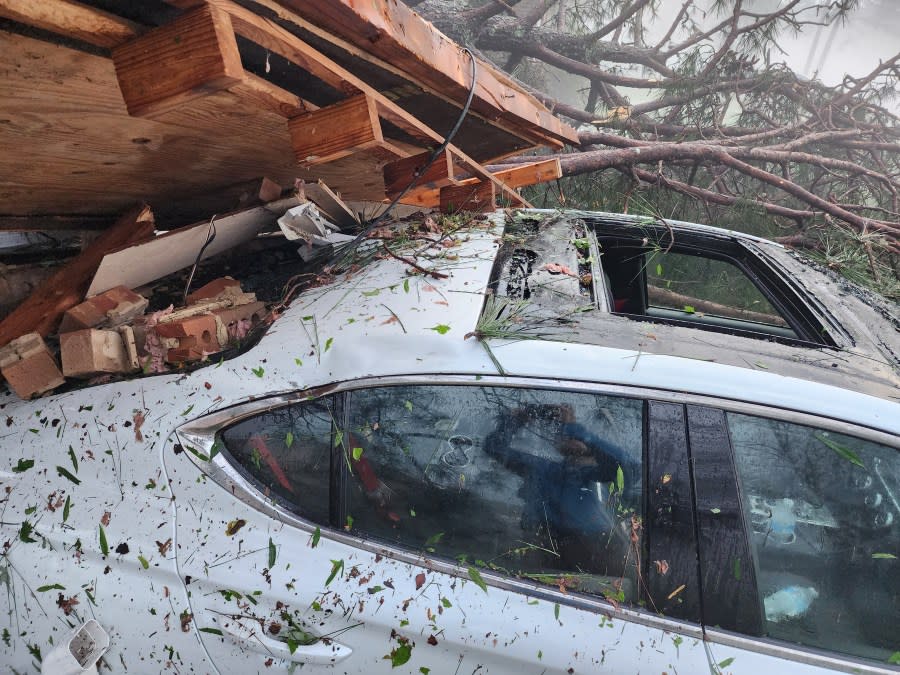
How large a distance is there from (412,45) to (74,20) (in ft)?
3.05

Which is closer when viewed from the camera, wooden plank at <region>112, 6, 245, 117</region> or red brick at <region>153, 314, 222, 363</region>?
wooden plank at <region>112, 6, 245, 117</region>

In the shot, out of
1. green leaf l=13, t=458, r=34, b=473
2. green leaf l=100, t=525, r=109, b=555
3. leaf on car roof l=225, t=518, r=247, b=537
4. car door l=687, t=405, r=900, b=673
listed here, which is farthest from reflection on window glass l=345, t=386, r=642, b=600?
green leaf l=13, t=458, r=34, b=473

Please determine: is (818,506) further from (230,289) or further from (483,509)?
(230,289)

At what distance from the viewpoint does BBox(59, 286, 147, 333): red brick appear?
75.4 inches

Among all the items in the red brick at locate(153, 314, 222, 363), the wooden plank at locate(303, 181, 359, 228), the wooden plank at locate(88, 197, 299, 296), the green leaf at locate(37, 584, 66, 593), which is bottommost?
the green leaf at locate(37, 584, 66, 593)

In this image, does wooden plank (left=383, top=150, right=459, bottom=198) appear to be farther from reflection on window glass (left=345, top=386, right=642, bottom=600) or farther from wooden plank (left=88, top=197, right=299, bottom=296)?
reflection on window glass (left=345, top=386, right=642, bottom=600)

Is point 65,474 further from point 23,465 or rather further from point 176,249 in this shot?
point 176,249

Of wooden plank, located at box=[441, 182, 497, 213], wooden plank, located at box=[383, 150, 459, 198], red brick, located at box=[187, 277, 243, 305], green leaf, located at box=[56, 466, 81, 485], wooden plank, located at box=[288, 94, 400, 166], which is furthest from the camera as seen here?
wooden plank, located at box=[441, 182, 497, 213]

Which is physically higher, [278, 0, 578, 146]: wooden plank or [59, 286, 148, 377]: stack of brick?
[278, 0, 578, 146]: wooden plank

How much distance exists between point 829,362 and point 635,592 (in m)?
0.87

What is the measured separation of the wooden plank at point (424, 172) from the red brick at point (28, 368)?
1403 mm

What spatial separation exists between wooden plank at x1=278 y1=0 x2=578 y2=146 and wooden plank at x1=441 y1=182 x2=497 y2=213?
1.14 feet

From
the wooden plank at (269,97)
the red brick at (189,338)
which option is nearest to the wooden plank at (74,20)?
the wooden plank at (269,97)

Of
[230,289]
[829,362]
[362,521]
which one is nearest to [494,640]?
[362,521]
